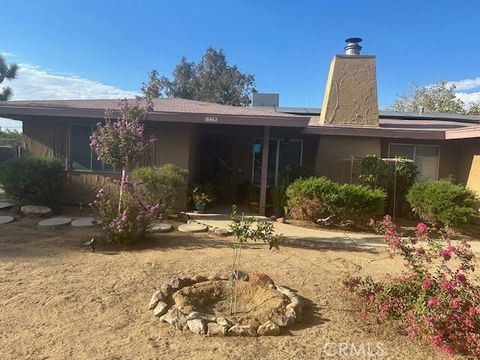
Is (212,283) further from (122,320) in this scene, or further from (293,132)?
(293,132)

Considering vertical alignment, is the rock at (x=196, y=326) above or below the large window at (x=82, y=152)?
below

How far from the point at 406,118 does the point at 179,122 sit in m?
9.54

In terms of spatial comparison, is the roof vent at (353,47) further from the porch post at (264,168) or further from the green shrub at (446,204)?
the green shrub at (446,204)

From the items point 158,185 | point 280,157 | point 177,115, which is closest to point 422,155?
point 280,157

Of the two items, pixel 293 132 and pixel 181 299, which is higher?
pixel 293 132

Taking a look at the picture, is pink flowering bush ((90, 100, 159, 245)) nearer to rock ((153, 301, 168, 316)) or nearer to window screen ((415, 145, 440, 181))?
rock ((153, 301, 168, 316))

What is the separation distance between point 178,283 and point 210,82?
1275 inches

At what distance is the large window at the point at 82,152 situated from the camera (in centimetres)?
969

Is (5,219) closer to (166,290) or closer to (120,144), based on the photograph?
(120,144)

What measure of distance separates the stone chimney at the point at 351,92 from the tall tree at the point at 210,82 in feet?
77.3

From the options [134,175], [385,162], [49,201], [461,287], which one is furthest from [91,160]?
[461,287]

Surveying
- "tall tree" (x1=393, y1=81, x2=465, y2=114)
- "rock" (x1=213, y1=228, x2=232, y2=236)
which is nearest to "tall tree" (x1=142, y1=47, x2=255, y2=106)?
"tall tree" (x1=393, y1=81, x2=465, y2=114)

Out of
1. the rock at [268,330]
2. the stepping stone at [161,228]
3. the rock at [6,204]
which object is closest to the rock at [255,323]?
the rock at [268,330]

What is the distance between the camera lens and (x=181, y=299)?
3996 millimetres
